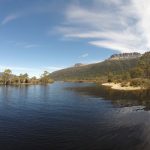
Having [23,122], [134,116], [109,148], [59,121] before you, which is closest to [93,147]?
[109,148]

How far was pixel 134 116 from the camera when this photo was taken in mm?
54344

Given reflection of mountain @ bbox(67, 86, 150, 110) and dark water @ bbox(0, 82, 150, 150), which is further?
reflection of mountain @ bbox(67, 86, 150, 110)

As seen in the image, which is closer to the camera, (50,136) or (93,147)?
(93,147)

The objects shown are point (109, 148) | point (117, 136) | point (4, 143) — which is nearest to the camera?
point (109, 148)

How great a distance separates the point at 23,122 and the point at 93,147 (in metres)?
20.8

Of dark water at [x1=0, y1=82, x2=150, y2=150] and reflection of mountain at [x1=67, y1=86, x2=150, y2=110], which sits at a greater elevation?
reflection of mountain at [x1=67, y1=86, x2=150, y2=110]

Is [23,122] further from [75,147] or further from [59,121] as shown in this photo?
[75,147]

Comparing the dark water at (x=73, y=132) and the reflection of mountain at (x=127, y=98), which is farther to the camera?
the reflection of mountain at (x=127, y=98)

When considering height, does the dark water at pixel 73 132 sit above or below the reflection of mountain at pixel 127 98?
below

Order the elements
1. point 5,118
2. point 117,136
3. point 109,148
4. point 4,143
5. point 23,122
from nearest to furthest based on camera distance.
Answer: point 109,148 < point 4,143 < point 117,136 < point 23,122 < point 5,118

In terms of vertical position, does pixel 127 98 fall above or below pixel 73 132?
above

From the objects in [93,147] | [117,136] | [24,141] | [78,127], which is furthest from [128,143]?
[24,141]

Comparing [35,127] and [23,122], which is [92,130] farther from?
[23,122]

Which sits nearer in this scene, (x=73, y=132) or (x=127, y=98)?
(x=73, y=132)
